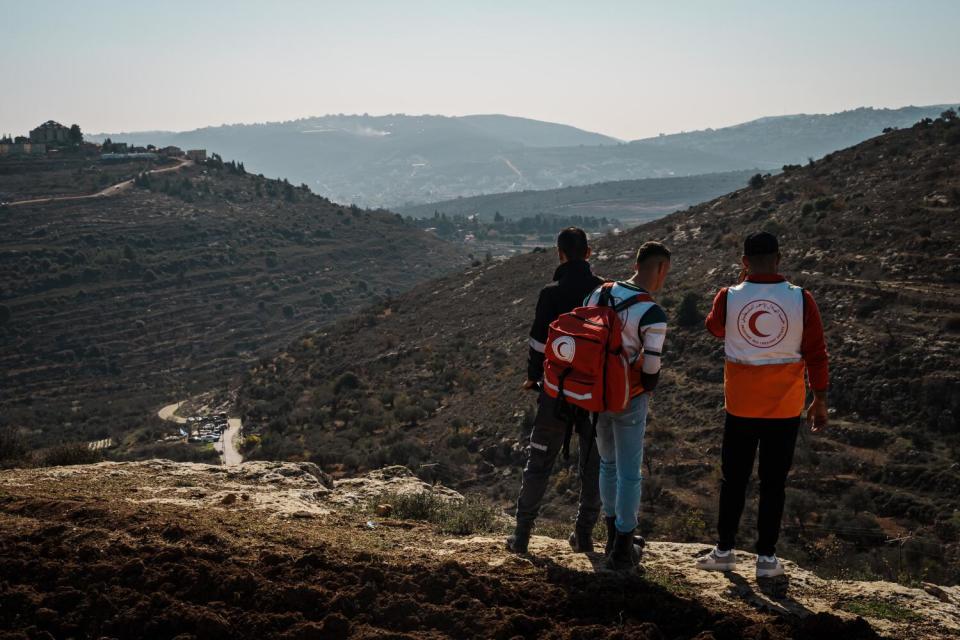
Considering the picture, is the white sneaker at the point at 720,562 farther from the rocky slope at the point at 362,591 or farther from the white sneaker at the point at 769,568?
the white sneaker at the point at 769,568

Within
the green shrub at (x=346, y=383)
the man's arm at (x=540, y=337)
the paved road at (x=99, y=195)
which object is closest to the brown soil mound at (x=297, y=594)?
the man's arm at (x=540, y=337)

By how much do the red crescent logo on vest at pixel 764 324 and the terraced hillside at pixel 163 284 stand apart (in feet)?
97.3

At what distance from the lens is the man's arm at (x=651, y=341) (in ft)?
13.8

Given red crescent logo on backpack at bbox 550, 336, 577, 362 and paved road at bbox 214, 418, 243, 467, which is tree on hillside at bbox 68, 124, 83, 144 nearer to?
paved road at bbox 214, 418, 243, 467

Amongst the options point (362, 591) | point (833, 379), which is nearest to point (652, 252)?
point (362, 591)

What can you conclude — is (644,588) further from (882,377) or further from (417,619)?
(882,377)

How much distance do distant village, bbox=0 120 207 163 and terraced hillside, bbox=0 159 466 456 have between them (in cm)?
641

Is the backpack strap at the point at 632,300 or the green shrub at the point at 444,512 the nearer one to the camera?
the backpack strap at the point at 632,300

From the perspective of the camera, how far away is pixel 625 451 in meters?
4.34

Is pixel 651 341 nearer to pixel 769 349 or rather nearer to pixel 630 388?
pixel 630 388

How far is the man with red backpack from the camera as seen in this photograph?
167 inches

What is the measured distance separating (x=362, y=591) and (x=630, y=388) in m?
1.92

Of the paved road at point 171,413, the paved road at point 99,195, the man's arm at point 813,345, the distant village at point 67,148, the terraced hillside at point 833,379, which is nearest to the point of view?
the man's arm at point 813,345

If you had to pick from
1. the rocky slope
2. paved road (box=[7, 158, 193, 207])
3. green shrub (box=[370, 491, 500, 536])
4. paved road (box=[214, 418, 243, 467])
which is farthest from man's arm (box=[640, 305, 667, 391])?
paved road (box=[7, 158, 193, 207])
